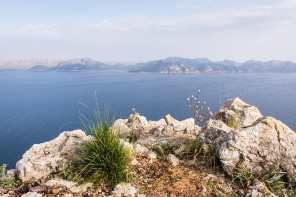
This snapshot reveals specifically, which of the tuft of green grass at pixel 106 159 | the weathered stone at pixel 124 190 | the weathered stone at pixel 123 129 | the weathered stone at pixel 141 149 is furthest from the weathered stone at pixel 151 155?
the weathered stone at pixel 123 129

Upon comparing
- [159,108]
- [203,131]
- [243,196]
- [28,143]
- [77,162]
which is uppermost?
[203,131]

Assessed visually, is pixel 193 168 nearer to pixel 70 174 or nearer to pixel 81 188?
pixel 81 188

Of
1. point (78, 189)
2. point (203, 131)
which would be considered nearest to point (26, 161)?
point (78, 189)

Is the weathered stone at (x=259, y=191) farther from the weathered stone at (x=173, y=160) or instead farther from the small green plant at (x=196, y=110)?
the small green plant at (x=196, y=110)

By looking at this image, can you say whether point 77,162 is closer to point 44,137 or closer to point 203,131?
point 203,131

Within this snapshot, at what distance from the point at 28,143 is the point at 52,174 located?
65.9 m

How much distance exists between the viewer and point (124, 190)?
4.00 meters

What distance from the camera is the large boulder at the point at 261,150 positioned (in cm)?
464

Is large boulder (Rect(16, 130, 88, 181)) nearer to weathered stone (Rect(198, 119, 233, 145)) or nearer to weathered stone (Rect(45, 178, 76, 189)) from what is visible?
weathered stone (Rect(45, 178, 76, 189))

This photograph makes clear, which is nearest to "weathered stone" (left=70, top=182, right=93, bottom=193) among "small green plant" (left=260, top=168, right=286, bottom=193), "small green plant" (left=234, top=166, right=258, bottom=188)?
"small green plant" (left=234, top=166, right=258, bottom=188)

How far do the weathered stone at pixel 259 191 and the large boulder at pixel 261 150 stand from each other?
23.3 inches

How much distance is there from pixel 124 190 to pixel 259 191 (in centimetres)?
321

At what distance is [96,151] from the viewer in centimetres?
449

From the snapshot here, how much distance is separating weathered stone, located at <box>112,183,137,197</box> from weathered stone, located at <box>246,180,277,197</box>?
8.96 ft
